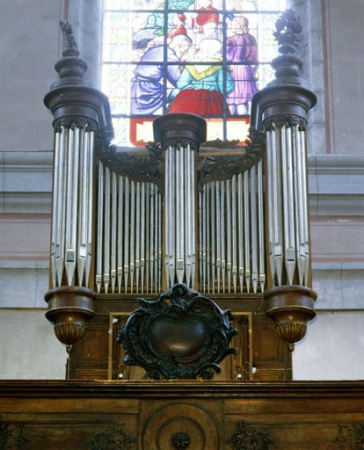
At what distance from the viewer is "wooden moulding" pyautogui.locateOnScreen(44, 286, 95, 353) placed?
9.52m

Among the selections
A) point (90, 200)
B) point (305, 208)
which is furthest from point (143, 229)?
point (305, 208)

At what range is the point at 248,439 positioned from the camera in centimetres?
809

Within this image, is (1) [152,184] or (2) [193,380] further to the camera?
(1) [152,184]

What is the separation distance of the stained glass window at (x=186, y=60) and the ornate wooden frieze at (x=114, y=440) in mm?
4669

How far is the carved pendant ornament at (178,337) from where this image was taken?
8461 millimetres

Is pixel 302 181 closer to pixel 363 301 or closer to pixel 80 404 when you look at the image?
pixel 363 301

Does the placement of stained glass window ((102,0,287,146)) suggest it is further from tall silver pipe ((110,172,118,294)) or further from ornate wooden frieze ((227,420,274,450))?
ornate wooden frieze ((227,420,274,450))

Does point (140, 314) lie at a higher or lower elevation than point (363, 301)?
lower

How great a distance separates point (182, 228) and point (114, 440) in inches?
93.6

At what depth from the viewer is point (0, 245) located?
11203 mm

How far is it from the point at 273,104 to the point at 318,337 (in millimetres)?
2254

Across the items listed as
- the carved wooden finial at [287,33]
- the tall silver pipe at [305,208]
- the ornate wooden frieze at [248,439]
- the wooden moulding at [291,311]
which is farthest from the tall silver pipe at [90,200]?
the ornate wooden frieze at [248,439]

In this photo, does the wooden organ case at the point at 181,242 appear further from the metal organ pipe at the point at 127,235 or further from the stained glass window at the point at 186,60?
the stained glass window at the point at 186,60

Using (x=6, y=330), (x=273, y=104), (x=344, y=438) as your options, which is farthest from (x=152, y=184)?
(x=344, y=438)
